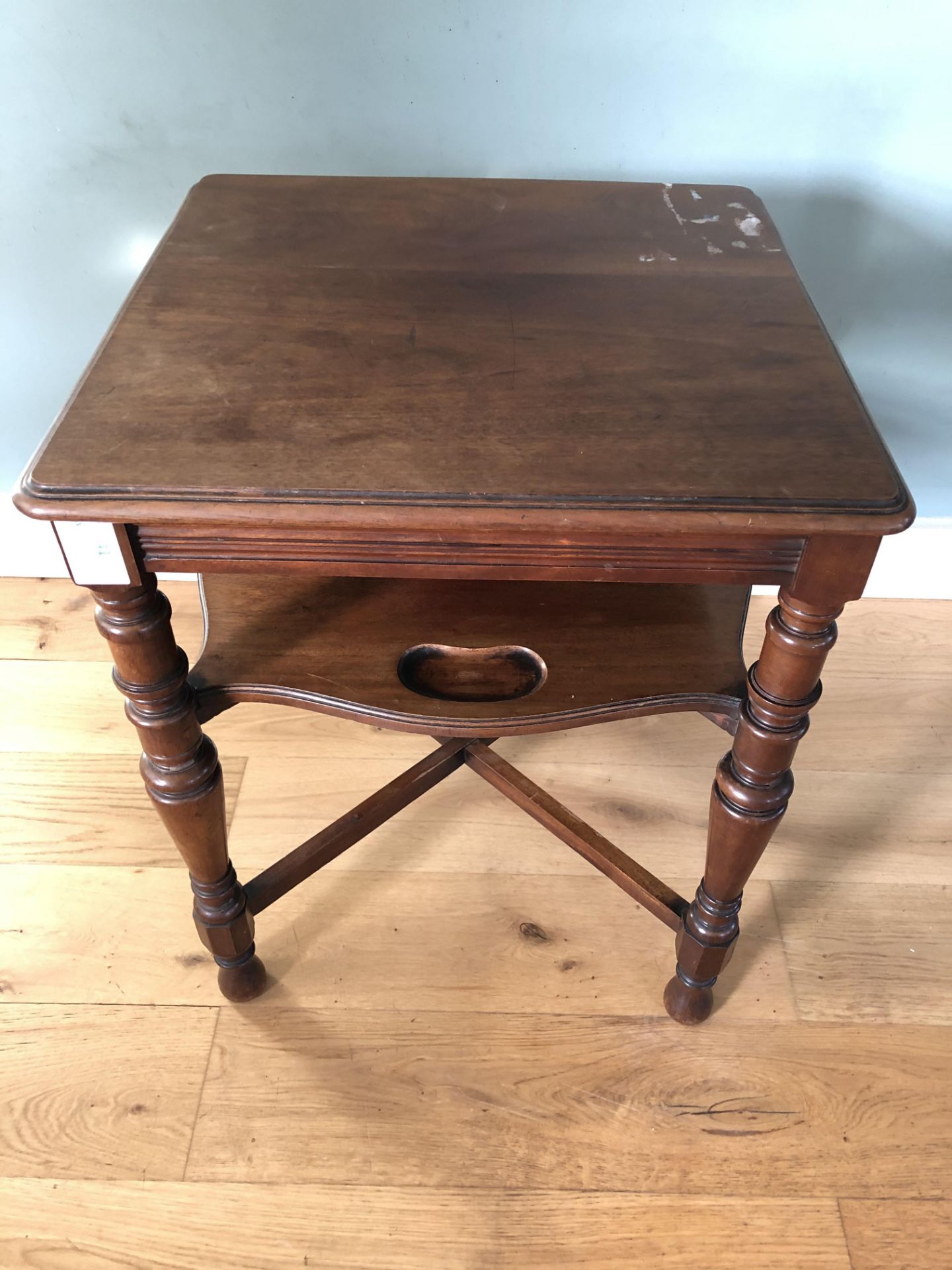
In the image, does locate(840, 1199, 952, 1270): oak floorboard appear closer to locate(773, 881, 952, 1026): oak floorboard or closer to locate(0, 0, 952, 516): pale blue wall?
locate(773, 881, 952, 1026): oak floorboard

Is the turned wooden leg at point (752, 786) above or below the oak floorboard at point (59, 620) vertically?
above

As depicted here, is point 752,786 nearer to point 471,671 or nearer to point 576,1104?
point 471,671

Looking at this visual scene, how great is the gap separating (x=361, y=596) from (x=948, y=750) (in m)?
0.73

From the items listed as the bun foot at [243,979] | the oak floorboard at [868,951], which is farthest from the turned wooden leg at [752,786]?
the bun foot at [243,979]

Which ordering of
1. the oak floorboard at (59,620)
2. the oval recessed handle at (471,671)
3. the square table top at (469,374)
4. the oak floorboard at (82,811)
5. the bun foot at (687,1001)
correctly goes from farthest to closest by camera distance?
the oak floorboard at (59,620) → the oak floorboard at (82,811) → the bun foot at (687,1001) → the oval recessed handle at (471,671) → the square table top at (469,374)

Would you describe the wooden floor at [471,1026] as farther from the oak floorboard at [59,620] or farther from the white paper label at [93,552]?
the white paper label at [93,552]

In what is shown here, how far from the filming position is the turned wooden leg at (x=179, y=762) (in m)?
0.62

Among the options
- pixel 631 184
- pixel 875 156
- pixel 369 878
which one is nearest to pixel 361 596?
pixel 369 878

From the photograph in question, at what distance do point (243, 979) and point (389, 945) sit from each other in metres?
0.14

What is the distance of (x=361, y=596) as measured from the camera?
0.80 meters

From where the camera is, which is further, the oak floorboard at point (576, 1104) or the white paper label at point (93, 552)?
the oak floorboard at point (576, 1104)

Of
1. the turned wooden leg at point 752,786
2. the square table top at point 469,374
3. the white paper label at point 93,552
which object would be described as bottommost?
the turned wooden leg at point 752,786

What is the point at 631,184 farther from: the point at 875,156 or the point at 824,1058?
the point at 824,1058

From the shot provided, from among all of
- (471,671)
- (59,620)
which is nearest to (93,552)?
(471,671)
